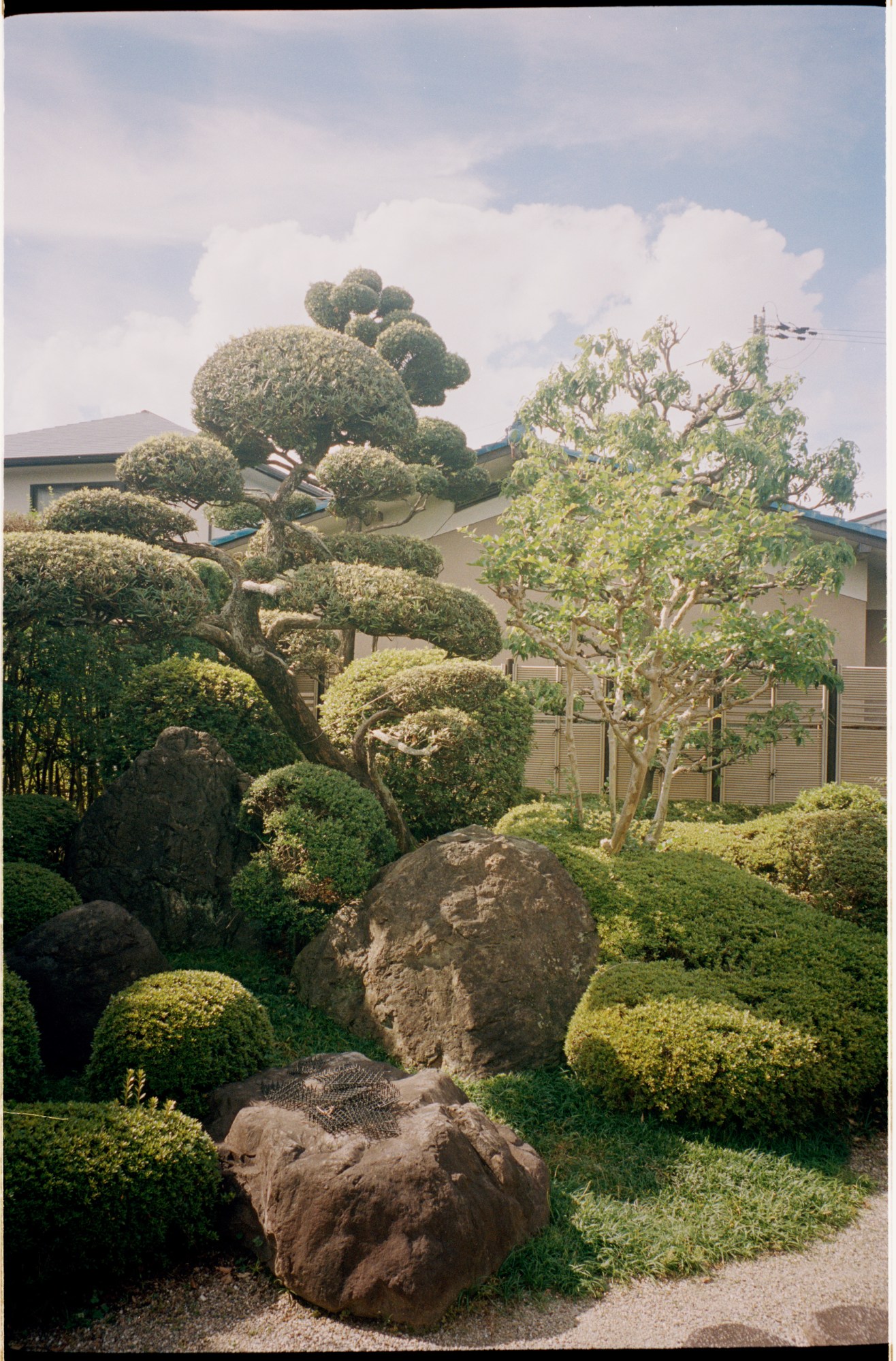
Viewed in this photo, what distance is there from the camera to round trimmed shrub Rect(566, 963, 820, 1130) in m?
4.06

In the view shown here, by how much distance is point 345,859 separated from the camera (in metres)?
5.24

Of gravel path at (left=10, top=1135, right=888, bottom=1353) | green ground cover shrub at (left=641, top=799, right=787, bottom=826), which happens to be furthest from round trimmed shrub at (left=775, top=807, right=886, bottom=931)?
gravel path at (left=10, top=1135, right=888, bottom=1353)

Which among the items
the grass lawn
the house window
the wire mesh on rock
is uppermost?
the house window

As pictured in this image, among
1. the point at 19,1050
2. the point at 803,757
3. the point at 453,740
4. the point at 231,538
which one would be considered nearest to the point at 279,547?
the point at 453,740

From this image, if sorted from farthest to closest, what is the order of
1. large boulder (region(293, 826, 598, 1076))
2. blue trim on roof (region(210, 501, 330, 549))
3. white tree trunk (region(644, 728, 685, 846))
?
blue trim on roof (region(210, 501, 330, 549)), white tree trunk (region(644, 728, 685, 846)), large boulder (region(293, 826, 598, 1076))

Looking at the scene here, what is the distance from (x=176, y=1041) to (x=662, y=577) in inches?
168

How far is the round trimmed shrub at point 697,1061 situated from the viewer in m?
4.06

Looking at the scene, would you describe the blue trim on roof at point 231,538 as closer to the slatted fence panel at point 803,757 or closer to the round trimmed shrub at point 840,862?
the slatted fence panel at point 803,757

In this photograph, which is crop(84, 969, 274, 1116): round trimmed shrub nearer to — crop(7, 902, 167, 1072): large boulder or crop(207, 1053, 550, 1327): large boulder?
crop(207, 1053, 550, 1327): large boulder

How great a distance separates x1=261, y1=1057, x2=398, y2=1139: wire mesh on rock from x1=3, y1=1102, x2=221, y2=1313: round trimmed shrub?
452 millimetres

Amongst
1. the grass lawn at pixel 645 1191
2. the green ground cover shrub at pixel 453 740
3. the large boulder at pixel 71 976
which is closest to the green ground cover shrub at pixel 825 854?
the green ground cover shrub at pixel 453 740

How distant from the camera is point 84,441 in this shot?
35.0 ft

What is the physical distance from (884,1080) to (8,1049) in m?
4.21

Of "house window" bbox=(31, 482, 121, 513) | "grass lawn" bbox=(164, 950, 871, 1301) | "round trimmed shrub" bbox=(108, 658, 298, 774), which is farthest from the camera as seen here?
"house window" bbox=(31, 482, 121, 513)
